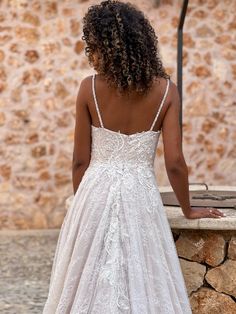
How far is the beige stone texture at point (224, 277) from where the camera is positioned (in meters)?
3.39

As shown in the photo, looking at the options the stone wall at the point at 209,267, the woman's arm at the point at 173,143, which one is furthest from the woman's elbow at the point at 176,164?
the stone wall at the point at 209,267

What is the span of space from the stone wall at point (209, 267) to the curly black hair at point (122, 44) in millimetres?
870

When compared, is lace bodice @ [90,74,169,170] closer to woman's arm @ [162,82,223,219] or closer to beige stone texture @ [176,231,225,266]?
woman's arm @ [162,82,223,219]

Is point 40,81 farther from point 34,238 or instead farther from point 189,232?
point 189,232

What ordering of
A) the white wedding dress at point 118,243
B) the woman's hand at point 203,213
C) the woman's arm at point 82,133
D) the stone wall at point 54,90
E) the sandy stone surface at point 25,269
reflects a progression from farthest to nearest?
1. the stone wall at point 54,90
2. the sandy stone surface at point 25,269
3. the woman's hand at point 203,213
4. the woman's arm at point 82,133
5. the white wedding dress at point 118,243

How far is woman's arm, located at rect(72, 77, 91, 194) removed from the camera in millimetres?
2863

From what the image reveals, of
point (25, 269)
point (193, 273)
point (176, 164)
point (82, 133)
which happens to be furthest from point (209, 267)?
point (25, 269)

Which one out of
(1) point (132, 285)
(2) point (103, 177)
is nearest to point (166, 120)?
(2) point (103, 177)

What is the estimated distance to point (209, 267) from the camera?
341cm

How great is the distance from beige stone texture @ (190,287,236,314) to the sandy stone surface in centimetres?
124

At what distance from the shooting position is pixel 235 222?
3.25 metres

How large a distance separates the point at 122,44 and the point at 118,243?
27.3 inches

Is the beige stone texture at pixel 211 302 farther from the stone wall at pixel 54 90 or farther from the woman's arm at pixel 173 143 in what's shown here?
the stone wall at pixel 54 90

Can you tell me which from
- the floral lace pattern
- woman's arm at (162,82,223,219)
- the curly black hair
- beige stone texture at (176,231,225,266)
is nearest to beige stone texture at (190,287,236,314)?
beige stone texture at (176,231,225,266)
